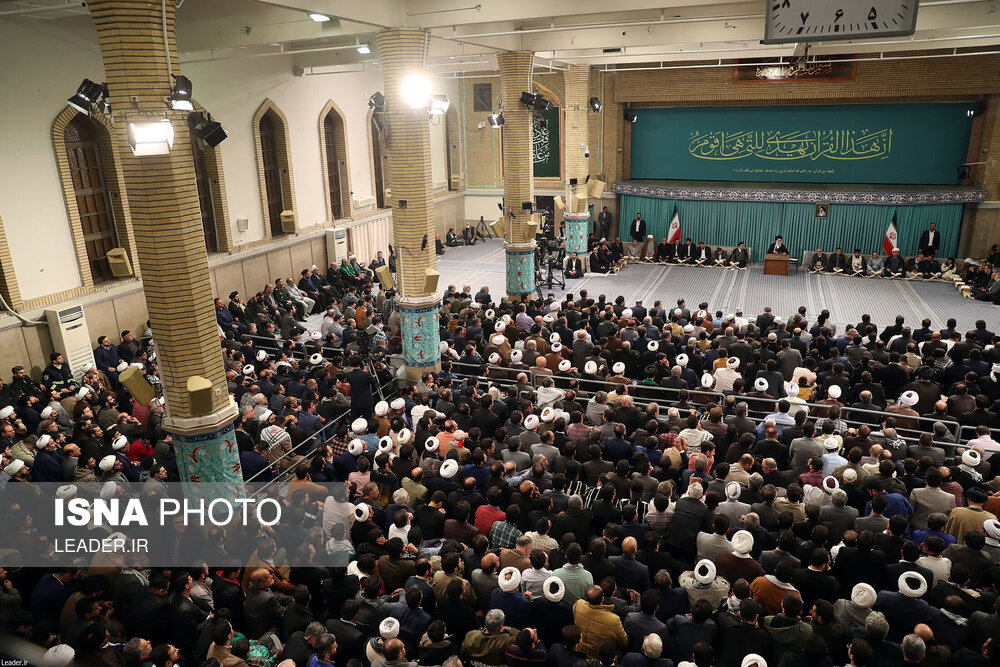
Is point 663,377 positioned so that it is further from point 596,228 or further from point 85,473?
point 596,228

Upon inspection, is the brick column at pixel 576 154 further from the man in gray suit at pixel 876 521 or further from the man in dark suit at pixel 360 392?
→ the man in gray suit at pixel 876 521

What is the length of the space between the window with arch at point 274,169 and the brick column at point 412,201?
6328 mm

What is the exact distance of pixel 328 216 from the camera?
703 inches

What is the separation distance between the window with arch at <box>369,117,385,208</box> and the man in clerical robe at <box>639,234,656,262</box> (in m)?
7.74

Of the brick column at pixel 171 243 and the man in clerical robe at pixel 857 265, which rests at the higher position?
the brick column at pixel 171 243

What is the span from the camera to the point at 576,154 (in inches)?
709

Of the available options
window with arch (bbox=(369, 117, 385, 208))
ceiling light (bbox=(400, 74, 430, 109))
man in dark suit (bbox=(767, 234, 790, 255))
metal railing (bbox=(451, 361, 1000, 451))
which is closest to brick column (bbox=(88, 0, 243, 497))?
metal railing (bbox=(451, 361, 1000, 451))

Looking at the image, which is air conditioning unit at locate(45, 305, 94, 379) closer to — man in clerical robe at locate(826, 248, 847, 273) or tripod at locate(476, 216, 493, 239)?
tripod at locate(476, 216, 493, 239)

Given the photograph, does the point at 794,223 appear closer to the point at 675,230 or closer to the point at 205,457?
the point at 675,230

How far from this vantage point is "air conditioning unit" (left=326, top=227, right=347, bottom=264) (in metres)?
17.2

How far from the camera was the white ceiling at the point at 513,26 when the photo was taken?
9.33 metres

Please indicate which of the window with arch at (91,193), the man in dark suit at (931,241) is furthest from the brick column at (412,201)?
the man in dark suit at (931,241)

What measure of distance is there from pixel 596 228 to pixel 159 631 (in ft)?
57.5

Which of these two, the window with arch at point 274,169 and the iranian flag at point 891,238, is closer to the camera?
the window with arch at point 274,169
